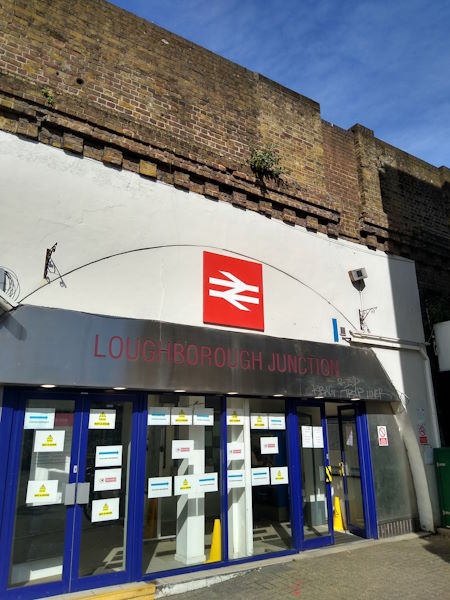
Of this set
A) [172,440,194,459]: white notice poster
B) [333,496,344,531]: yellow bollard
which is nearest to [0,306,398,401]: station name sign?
[172,440,194,459]: white notice poster

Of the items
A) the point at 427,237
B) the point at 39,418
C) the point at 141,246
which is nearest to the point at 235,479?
the point at 39,418

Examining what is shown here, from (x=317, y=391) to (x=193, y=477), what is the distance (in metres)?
2.46

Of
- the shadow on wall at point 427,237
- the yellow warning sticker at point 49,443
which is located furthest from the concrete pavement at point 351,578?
the shadow on wall at point 427,237

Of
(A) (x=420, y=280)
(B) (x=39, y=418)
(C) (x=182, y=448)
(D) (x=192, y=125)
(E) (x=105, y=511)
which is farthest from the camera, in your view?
(A) (x=420, y=280)

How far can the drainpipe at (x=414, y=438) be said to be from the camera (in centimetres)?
816

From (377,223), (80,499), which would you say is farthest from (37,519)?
→ (377,223)

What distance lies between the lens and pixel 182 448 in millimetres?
6246

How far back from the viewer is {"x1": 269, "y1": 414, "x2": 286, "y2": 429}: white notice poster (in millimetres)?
7125

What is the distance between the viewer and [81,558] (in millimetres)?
5223

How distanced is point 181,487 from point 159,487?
34 cm

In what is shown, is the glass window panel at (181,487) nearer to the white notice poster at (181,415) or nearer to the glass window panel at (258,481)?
the white notice poster at (181,415)

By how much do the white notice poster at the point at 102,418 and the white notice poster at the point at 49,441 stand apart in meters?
0.37

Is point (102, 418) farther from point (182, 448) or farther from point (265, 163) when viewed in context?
point (265, 163)

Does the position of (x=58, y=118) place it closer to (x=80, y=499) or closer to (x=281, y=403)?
(x=80, y=499)
